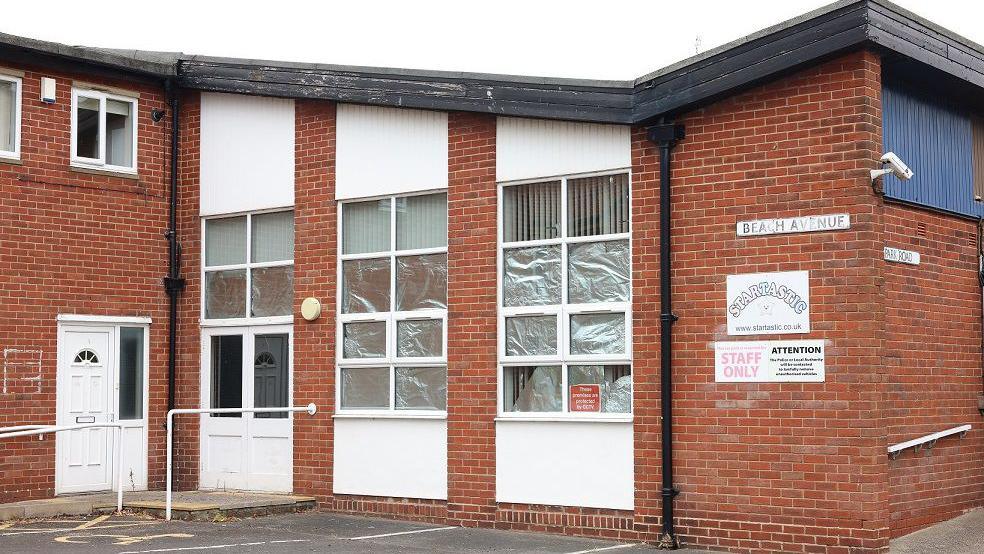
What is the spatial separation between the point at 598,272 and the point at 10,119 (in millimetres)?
7054

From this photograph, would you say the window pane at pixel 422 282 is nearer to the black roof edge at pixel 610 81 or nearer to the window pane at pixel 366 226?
the window pane at pixel 366 226

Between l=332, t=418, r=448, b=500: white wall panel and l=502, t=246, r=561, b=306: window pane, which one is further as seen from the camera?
l=332, t=418, r=448, b=500: white wall panel

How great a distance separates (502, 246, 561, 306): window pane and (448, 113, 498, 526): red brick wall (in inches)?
6.1

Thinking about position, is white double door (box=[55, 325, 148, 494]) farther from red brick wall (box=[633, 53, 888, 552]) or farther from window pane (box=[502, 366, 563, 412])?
red brick wall (box=[633, 53, 888, 552])

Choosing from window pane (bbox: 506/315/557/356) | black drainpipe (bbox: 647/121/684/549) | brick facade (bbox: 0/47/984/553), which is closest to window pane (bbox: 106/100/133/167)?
brick facade (bbox: 0/47/984/553)

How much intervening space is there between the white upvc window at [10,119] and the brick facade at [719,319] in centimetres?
13

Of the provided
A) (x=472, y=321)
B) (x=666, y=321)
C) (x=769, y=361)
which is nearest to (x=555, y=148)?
(x=472, y=321)

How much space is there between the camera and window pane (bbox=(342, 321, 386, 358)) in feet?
45.2

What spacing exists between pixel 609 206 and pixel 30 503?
23.3 ft

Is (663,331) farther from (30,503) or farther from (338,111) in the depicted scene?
(30,503)

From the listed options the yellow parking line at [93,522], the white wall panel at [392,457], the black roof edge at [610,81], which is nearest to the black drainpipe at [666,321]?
the black roof edge at [610,81]

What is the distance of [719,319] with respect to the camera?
1118cm

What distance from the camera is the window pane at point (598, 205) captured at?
1199 cm

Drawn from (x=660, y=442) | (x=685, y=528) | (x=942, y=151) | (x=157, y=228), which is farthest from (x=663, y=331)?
(x=157, y=228)
